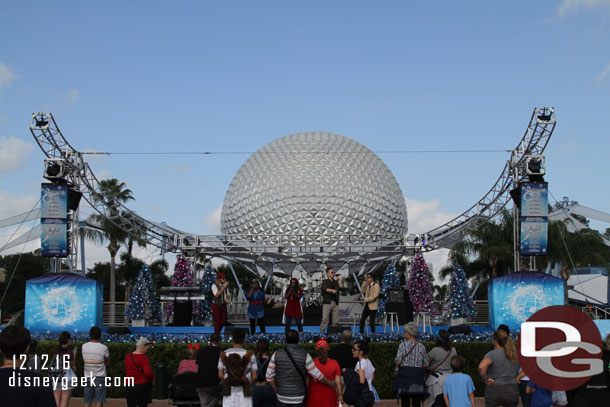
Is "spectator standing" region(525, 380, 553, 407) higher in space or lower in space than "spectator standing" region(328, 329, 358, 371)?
lower

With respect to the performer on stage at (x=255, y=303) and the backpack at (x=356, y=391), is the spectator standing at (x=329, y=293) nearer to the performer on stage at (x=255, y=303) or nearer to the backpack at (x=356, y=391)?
the performer on stage at (x=255, y=303)

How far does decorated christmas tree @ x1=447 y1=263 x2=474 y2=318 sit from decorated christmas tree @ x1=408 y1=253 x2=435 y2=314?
920mm

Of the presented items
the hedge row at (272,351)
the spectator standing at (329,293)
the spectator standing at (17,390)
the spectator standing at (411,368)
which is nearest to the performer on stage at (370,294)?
the spectator standing at (329,293)

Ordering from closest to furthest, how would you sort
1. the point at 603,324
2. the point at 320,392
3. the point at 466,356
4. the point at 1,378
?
1. the point at 1,378
2. the point at 320,392
3. the point at 466,356
4. the point at 603,324

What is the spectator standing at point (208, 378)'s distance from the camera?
28.8ft

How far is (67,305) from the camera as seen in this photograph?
19859 millimetres

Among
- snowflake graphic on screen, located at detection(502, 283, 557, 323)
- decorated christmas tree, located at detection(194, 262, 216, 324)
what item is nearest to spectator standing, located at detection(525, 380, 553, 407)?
snowflake graphic on screen, located at detection(502, 283, 557, 323)

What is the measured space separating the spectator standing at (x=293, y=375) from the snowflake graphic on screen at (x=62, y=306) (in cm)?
1362

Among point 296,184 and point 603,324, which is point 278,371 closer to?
point 603,324

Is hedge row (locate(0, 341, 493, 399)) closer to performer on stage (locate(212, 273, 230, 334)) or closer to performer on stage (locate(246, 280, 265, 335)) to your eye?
performer on stage (locate(212, 273, 230, 334))

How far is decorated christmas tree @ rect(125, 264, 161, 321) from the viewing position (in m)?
29.5

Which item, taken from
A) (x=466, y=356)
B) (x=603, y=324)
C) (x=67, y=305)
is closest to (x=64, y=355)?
(x=466, y=356)

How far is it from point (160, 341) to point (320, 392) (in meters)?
7.71

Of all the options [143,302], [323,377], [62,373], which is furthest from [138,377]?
[143,302]
